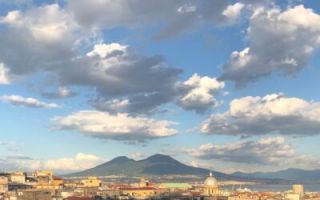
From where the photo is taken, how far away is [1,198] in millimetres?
156375

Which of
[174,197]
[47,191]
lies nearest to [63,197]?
[47,191]

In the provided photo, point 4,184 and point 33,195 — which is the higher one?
point 4,184

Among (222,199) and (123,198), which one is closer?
(123,198)

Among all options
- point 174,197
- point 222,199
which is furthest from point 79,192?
point 222,199

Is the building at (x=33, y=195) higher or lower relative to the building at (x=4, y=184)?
lower

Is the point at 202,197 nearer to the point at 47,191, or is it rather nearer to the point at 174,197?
the point at 174,197

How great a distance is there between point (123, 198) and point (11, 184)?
35.0 metres

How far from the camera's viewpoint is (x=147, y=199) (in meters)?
186

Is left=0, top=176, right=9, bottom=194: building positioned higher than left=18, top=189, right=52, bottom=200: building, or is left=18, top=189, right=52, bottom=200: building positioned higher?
left=0, top=176, right=9, bottom=194: building

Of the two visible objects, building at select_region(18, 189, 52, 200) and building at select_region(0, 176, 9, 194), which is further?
building at select_region(0, 176, 9, 194)

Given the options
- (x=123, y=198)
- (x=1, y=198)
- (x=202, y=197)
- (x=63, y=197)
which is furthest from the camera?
(x=202, y=197)

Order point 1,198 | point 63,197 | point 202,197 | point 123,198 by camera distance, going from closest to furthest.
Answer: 1. point 1,198
2. point 63,197
3. point 123,198
4. point 202,197

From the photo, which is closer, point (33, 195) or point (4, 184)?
point (33, 195)

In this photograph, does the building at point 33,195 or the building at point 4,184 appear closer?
the building at point 33,195
